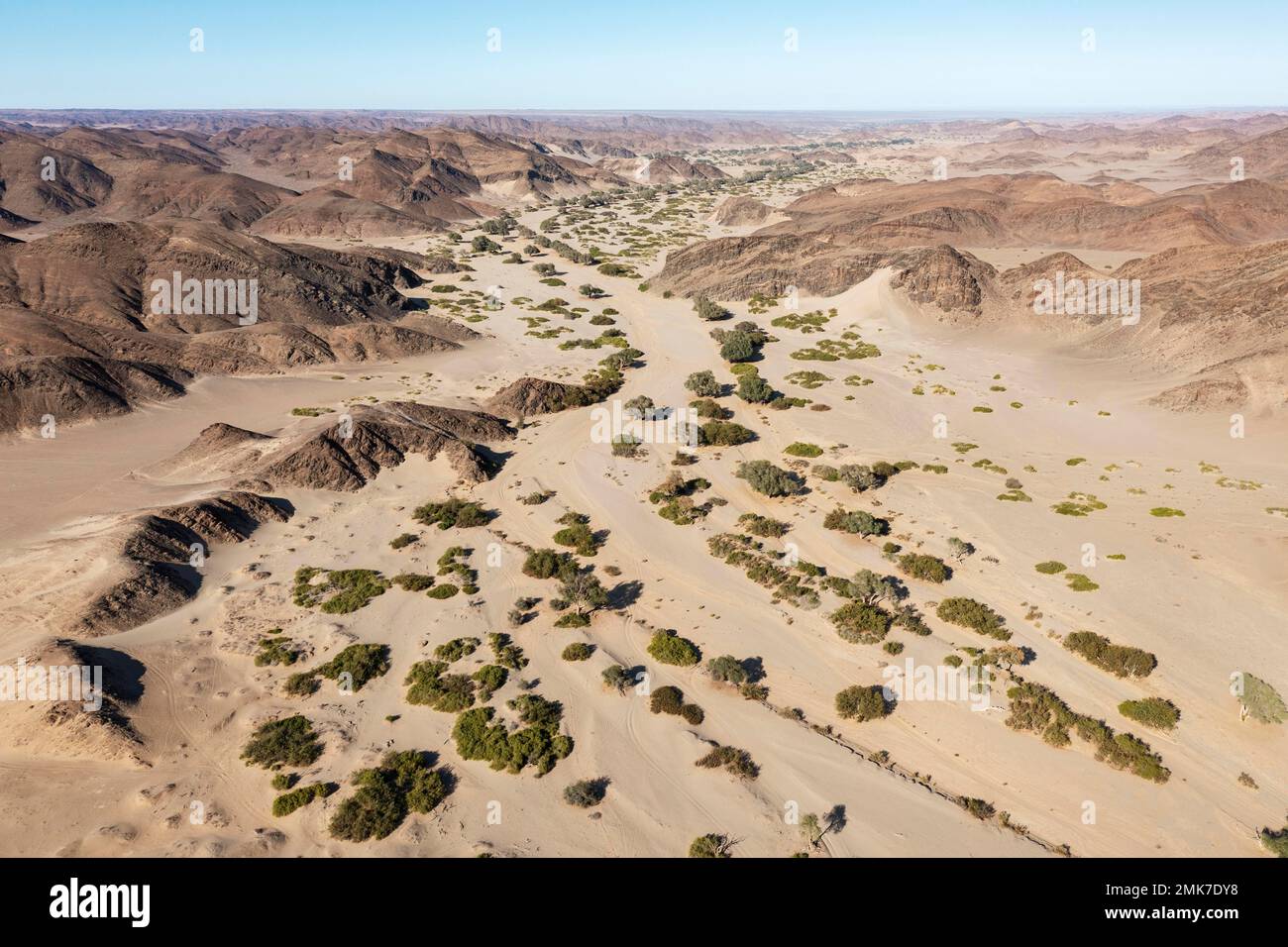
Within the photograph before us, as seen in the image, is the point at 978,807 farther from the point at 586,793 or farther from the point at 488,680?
the point at 488,680

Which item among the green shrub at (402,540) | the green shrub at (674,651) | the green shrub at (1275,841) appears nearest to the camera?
the green shrub at (1275,841)

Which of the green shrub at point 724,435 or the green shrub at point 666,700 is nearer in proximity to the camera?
the green shrub at point 666,700

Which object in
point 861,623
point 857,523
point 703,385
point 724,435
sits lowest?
point 861,623

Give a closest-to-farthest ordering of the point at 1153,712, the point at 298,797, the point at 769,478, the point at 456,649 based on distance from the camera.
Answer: the point at 298,797 → the point at 1153,712 → the point at 456,649 → the point at 769,478

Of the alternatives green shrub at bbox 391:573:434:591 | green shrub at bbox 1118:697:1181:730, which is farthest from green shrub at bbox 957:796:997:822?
green shrub at bbox 391:573:434:591

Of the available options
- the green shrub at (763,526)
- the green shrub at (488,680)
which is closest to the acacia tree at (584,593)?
the green shrub at (488,680)

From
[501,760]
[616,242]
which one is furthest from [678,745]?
[616,242]

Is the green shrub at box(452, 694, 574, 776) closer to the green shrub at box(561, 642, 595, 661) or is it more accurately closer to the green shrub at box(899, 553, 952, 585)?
the green shrub at box(561, 642, 595, 661)

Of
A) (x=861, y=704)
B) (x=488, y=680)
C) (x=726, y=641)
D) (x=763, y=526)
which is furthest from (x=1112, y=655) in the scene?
(x=488, y=680)

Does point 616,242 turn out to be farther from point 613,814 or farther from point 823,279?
point 613,814

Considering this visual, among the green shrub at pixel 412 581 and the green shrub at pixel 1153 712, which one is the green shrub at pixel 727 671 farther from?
the green shrub at pixel 412 581
